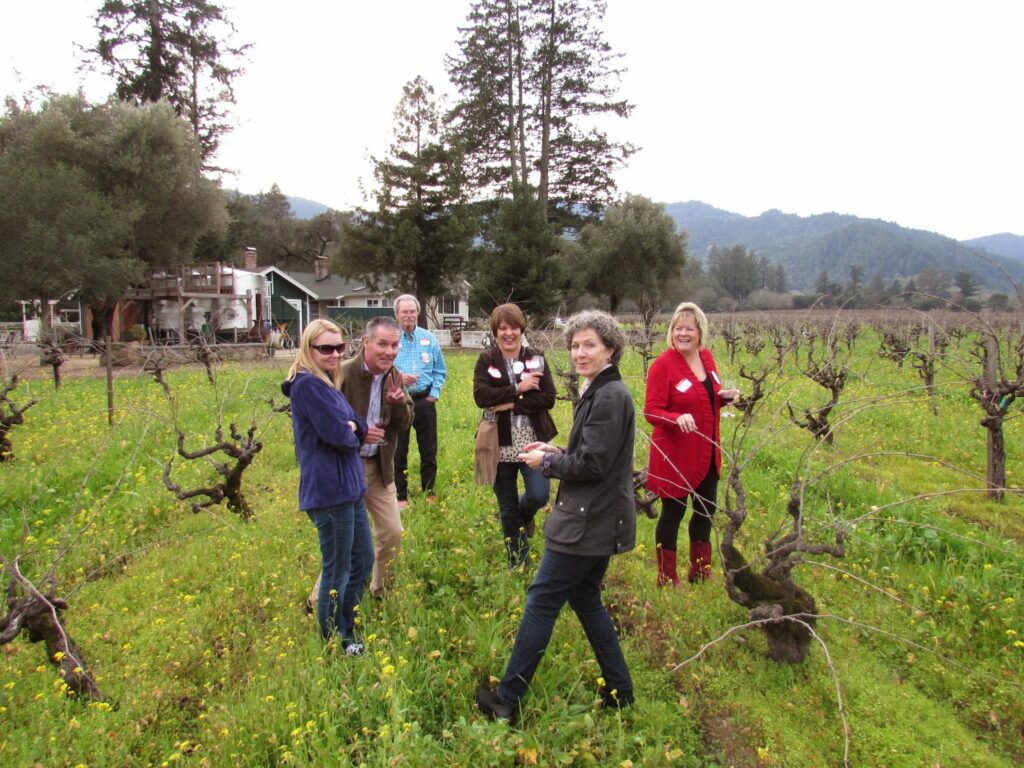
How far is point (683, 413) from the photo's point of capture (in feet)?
12.0

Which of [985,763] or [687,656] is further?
[687,656]

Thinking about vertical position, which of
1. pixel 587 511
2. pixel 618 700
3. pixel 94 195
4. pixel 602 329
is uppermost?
pixel 94 195

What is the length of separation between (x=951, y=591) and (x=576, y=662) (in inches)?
104

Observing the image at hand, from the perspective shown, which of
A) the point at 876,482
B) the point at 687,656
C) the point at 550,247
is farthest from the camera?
the point at 550,247

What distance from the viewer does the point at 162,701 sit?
3057mm

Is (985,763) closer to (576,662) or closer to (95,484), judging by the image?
(576,662)

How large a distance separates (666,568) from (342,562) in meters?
2.11

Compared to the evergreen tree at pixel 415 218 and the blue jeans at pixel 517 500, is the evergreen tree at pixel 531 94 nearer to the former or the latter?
the evergreen tree at pixel 415 218

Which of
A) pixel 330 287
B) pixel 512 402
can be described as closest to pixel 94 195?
pixel 512 402

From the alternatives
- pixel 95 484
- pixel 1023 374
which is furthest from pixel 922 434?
pixel 95 484

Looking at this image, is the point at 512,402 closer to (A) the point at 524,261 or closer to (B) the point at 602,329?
(B) the point at 602,329

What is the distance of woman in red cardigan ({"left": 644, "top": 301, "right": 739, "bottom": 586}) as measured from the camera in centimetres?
368

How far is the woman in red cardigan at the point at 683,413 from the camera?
368 centimetres

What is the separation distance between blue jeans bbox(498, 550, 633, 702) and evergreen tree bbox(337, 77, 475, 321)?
24.4m
